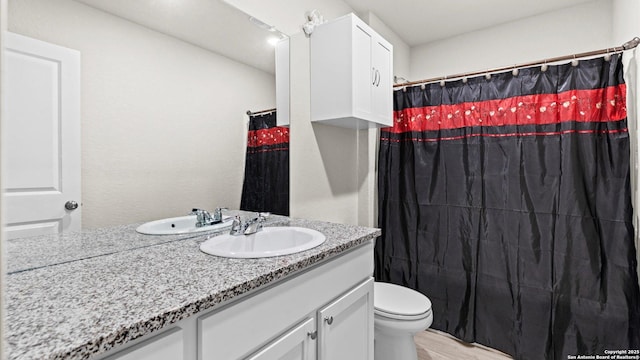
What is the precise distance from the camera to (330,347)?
114 centimetres

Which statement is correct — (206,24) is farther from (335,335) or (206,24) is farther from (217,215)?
(335,335)

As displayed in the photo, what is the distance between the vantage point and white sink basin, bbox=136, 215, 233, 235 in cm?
112

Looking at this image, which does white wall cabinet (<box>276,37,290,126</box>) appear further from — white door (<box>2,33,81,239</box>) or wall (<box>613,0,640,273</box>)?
wall (<box>613,0,640,273</box>)

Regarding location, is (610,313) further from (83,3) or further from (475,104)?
(83,3)

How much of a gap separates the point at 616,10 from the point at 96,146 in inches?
119

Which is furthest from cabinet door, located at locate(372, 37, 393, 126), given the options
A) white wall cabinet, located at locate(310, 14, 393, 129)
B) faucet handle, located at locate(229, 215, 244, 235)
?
faucet handle, located at locate(229, 215, 244, 235)

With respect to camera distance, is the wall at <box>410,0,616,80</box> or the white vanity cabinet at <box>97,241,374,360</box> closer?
the white vanity cabinet at <box>97,241,374,360</box>

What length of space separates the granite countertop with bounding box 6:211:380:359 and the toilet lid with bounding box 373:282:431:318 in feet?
2.31

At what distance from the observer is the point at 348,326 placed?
1246mm

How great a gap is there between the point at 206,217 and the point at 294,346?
0.65m

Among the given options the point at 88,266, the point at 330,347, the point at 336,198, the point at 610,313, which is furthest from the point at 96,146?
the point at 610,313

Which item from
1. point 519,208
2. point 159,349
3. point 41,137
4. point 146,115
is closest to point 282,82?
point 146,115

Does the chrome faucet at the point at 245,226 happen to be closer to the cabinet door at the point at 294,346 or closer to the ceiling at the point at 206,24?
the cabinet door at the point at 294,346

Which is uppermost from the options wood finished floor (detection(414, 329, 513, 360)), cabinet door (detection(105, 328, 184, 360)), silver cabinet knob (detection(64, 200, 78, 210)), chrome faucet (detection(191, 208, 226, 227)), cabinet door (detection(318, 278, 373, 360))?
silver cabinet knob (detection(64, 200, 78, 210))
